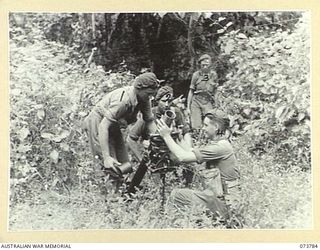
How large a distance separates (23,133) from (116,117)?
0.31 metres

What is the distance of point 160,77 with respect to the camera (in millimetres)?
1785

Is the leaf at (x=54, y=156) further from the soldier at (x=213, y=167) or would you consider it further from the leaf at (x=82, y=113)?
the soldier at (x=213, y=167)

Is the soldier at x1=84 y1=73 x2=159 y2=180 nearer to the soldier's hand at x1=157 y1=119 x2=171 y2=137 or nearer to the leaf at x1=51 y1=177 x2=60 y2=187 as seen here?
the soldier's hand at x1=157 y1=119 x2=171 y2=137

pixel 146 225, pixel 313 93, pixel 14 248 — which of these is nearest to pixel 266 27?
pixel 313 93

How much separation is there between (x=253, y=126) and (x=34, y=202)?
76 cm

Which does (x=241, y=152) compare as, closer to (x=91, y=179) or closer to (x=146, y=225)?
(x=146, y=225)

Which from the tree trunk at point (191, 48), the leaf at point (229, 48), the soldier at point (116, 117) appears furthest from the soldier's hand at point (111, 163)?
the leaf at point (229, 48)

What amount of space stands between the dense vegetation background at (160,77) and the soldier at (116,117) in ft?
0.10

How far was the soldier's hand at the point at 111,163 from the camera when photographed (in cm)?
178

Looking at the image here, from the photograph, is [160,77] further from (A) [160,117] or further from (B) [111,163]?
(B) [111,163]

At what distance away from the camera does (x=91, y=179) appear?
1.78 metres

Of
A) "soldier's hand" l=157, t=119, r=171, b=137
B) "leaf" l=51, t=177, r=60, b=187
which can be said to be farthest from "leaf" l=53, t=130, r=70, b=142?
"soldier's hand" l=157, t=119, r=171, b=137

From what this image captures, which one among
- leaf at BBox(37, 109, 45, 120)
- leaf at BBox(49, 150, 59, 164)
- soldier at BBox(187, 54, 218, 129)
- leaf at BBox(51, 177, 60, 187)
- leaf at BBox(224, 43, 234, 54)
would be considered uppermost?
leaf at BBox(224, 43, 234, 54)

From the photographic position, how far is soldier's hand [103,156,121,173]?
1.78 meters
